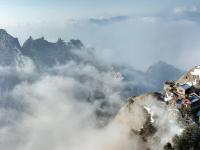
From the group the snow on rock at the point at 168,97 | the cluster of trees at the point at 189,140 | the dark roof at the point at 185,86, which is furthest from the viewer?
the snow on rock at the point at 168,97

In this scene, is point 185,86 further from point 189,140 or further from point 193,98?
point 189,140

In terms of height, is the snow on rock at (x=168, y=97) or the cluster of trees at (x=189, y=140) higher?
the snow on rock at (x=168, y=97)

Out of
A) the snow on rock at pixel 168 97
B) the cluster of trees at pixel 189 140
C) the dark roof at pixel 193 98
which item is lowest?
the cluster of trees at pixel 189 140

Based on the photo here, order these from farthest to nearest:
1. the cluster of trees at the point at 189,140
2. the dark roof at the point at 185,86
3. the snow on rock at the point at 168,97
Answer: the snow on rock at the point at 168,97
the dark roof at the point at 185,86
the cluster of trees at the point at 189,140

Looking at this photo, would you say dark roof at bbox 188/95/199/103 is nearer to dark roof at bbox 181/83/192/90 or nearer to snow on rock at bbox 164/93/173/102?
dark roof at bbox 181/83/192/90

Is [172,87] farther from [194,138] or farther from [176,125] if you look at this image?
[194,138]

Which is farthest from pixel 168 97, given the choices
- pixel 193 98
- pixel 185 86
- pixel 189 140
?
pixel 189 140

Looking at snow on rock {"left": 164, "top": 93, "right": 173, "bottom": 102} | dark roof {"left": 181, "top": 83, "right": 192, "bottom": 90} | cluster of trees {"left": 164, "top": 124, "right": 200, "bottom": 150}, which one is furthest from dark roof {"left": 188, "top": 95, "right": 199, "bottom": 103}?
cluster of trees {"left": 164, "top": 124, "right": 200, "bottom": 150}

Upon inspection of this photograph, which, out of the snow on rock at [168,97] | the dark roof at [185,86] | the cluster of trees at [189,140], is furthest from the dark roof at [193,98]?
the cluster of trees at [189,140]

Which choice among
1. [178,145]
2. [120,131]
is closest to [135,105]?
[120,131]

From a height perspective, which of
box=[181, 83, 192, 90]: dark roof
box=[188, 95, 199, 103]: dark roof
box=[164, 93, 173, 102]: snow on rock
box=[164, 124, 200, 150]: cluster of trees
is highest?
box=[181, 83, 192, 90]: dark roof

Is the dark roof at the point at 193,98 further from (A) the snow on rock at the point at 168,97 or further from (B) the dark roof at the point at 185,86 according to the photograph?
(A) the snow on rock at the point at 168,97
